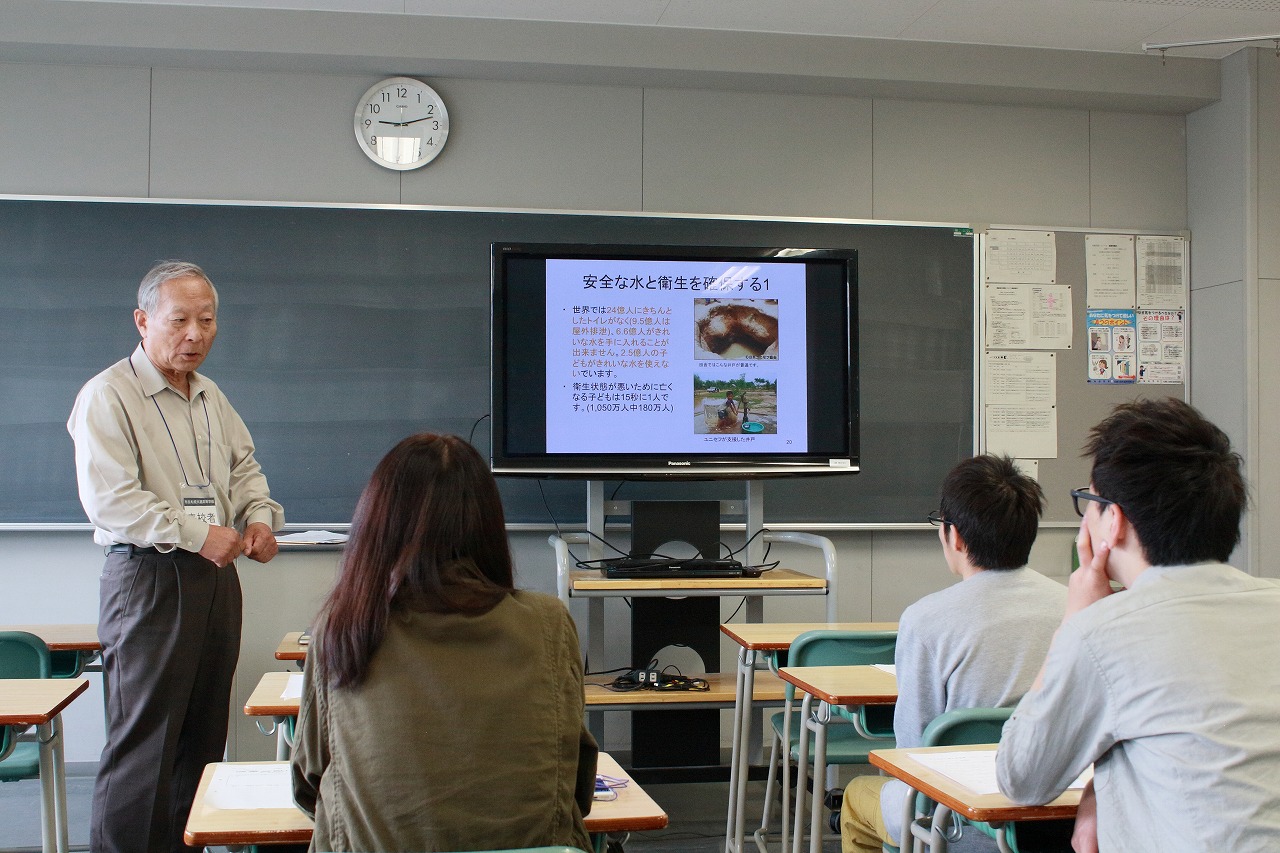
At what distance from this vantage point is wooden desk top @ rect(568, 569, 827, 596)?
3414mm

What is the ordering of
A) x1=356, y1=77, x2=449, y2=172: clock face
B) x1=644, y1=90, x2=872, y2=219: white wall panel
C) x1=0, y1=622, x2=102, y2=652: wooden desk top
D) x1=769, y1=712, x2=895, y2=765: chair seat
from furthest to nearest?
x1=644, y1=90, x2=872, y2=219: white wall panel, x1=356, y1=77, x2=449, y2=172: clock face, x1=0, y1=622, x2=102, y2=652: wooden desk top, x1=769, y1=712, x2=895, y2=765: chair seat

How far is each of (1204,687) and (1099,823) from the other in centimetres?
24

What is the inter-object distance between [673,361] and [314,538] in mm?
1393

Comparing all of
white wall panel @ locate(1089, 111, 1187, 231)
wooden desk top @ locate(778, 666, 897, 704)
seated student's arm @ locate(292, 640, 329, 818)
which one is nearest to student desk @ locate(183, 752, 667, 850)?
seated student's arm @ locate(292, 640, 329, 818)

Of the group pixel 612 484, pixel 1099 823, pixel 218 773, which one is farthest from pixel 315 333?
pixel 1099 823

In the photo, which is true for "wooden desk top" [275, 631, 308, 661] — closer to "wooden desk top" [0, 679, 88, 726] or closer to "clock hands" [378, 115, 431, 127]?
"wooden desk top" [0, 679, 88, 726]

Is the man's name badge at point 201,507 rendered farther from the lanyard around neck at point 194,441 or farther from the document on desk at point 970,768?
the document on desk at point 970,768

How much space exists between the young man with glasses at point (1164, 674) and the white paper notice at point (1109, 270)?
10.9 feet

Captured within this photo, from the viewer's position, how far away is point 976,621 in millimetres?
2047

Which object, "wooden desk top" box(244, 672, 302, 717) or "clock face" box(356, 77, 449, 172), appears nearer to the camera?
"wooden desk top" box(244, 672, 302, 717)

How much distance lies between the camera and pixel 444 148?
4.18 meters

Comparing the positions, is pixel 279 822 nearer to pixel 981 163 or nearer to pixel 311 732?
pixel 311 732

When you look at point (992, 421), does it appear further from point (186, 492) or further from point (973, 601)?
point (186, 492)

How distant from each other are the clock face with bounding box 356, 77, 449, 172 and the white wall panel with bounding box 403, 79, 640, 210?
48mm
